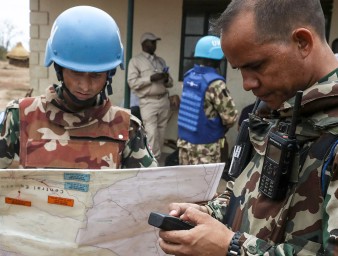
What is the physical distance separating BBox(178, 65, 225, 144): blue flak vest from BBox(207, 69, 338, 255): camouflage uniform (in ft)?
9.67

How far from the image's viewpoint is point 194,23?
19.7 feet

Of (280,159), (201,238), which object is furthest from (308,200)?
(201,238)

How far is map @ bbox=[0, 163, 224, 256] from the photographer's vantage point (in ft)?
4.54

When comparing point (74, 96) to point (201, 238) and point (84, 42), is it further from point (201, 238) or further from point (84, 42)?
point (201, 238)

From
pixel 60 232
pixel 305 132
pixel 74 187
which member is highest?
pixel 305 132

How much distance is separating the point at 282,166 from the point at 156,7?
17.4ft

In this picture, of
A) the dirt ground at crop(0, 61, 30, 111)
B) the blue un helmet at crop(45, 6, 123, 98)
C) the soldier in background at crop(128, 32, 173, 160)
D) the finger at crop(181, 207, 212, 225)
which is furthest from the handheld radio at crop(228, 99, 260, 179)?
the dirt ground at crop(0, 61, 30, 111)

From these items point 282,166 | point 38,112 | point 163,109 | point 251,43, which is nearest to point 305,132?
point 282,166

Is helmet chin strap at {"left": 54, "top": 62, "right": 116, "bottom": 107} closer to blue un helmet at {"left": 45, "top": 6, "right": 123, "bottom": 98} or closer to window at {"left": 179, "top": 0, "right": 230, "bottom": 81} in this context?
blue un helmet at {"left": 45, "top": 6, "right": 123, "bottom": 98}

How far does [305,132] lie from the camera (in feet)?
3.48

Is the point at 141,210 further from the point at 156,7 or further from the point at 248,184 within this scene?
the point at 156,7

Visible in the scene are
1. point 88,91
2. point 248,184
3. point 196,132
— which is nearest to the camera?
point 248,184

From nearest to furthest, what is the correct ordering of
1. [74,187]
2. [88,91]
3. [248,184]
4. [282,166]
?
[282,166]
[248,184]
[74,187]
[88,91]

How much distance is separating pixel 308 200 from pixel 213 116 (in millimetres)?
3207
